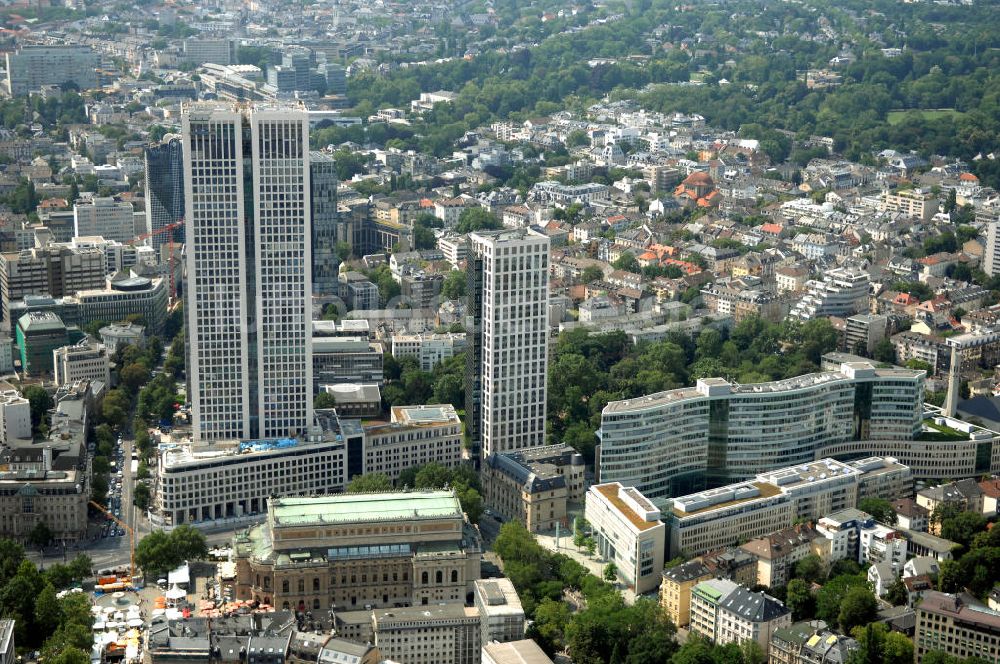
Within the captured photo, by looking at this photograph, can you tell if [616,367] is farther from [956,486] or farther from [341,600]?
[341,600]

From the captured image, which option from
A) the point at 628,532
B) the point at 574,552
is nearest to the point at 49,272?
the point at 574,552

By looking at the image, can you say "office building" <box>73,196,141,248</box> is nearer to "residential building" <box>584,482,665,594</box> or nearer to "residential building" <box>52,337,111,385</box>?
"residential building" <box>52,337,111,385</box>

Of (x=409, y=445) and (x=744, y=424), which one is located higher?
(x=744, y=424)

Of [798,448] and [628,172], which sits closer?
[798,448]

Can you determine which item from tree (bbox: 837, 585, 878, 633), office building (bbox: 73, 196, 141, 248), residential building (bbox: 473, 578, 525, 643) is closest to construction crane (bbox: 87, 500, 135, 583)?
residential building (bbox: 473, 578, 525, 643)

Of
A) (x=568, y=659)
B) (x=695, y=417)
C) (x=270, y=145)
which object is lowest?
(x=568, y=659)

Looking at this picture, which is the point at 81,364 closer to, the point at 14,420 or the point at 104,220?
the point at 14,420

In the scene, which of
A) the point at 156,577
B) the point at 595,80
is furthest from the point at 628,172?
the point at 156,577
